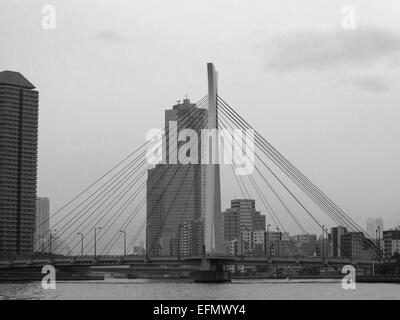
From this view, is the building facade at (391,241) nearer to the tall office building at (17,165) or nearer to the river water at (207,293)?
the tall office building at (17,165)

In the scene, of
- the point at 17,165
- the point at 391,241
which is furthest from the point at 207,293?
the point at 391,241

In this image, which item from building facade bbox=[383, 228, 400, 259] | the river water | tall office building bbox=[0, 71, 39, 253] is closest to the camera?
the river water

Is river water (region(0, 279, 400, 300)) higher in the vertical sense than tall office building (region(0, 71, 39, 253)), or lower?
lower

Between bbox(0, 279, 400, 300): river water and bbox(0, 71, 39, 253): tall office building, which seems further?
bbox(0, 71, 39, 253): tall office building

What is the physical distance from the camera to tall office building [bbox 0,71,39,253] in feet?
436

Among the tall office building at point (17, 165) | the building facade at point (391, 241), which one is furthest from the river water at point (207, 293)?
the building facade at point (391, 241)

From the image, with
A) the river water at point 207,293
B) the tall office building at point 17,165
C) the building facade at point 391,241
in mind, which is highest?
the tall office building at point 17,165

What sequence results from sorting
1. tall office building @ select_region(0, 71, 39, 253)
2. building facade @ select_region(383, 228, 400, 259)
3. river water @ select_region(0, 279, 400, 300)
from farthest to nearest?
building facade @ select_region(383, 228, 400, 259) → tall office building @ select_region(0, 71, 39, 253) → river water @ select_region(0, 279, 400, 300)

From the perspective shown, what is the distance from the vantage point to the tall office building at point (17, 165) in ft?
436

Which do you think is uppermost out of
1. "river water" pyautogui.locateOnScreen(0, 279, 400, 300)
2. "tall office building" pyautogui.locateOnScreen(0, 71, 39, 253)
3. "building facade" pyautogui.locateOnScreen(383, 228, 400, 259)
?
Result: "tall office building" pyautogui.locateOnScreen(0, 71, 39, 253)

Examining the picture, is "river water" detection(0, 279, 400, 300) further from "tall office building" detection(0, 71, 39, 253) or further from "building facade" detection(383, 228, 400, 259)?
"building facade" detection(383, 228, 400, 259)

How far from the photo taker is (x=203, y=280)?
67375 mm

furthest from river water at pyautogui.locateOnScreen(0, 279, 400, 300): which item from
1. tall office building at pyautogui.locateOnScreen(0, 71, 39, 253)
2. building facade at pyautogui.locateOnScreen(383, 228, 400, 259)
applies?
building facade at pyautogui.locateOnScreen(383, 228, 400, 259)
